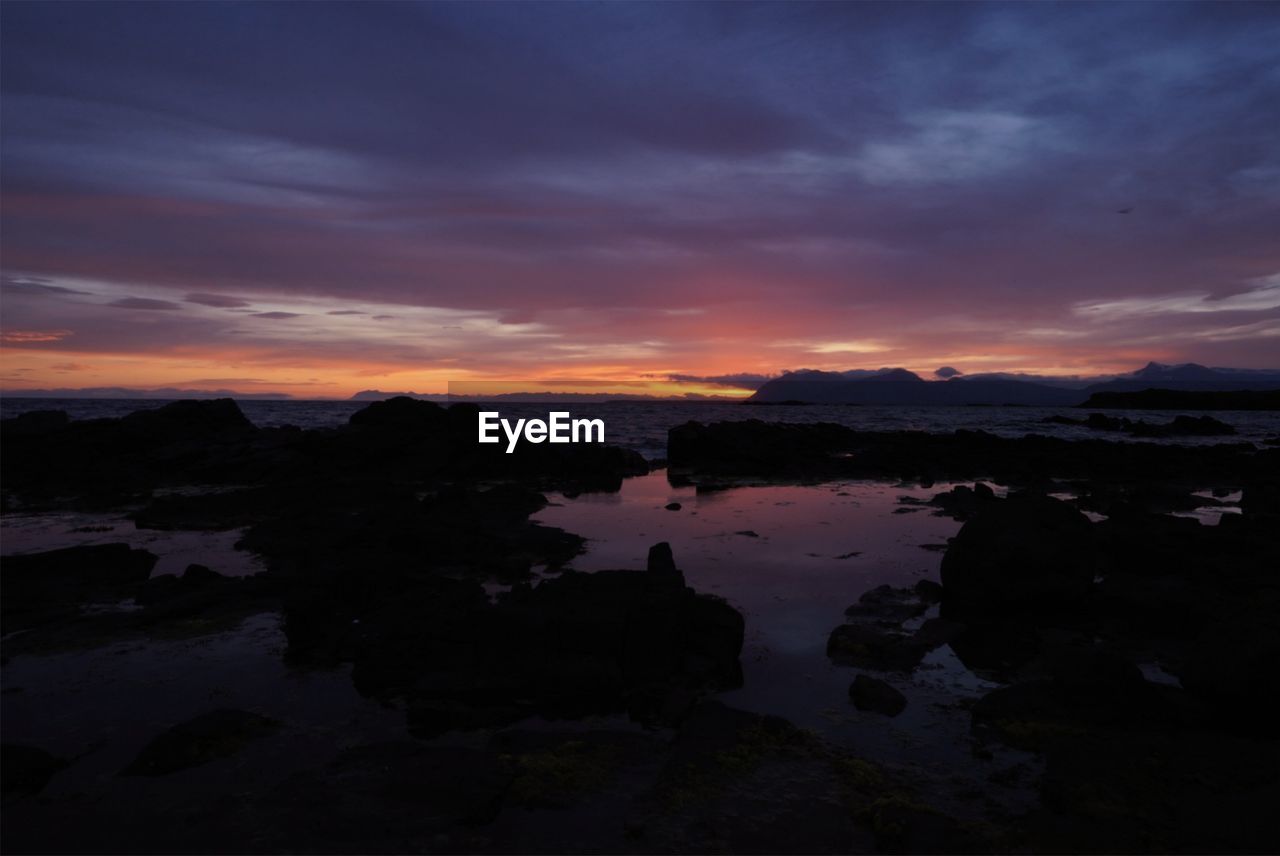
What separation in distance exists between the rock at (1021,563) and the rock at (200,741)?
36.1 feet

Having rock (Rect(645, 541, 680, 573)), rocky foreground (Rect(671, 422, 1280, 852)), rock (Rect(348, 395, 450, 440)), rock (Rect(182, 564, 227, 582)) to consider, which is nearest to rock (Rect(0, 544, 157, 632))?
→ rock (Rect(182, 564, 227, 582))

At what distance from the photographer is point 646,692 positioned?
898 cm

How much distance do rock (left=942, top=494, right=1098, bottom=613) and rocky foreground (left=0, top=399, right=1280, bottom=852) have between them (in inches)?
1.9

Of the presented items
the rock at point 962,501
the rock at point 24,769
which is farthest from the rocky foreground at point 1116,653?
the rock at point 24,769

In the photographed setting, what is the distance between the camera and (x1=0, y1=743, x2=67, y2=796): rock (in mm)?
6551

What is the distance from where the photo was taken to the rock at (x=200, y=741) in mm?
6980

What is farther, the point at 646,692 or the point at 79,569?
the point at 79,569

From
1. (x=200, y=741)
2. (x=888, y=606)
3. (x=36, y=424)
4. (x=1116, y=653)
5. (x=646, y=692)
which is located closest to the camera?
(x=200, y=741)

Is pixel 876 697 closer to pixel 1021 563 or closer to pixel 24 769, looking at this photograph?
pixel 1021 563

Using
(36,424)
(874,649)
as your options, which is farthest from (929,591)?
(36,424)

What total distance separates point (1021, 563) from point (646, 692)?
7.53m

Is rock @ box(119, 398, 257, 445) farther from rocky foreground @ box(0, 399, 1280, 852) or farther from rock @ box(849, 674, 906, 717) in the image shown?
rock @ box(849, 674, 906, 717)

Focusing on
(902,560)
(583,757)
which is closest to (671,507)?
(902,560)

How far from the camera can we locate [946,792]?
673 centimetres
